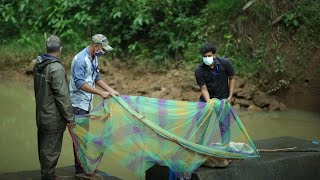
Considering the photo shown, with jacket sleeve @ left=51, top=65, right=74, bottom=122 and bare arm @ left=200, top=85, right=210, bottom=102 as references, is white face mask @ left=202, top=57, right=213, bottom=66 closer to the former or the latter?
bare arm @ left=200, top=85, right=210, bottom=102

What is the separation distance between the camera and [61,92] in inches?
178

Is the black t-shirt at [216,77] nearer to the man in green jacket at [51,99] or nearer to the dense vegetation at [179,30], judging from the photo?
the man in green jacket at [51,99]

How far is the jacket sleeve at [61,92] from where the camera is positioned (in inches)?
177

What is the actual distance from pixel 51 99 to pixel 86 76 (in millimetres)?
537

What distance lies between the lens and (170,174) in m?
4.79

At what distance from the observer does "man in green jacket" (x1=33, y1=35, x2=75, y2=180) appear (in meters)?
4.53

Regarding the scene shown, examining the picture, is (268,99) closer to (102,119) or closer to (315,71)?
(315,71)

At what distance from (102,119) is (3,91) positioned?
7.43 metres

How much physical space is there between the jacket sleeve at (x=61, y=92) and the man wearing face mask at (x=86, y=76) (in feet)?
0.84

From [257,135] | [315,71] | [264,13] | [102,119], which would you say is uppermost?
[264,13]

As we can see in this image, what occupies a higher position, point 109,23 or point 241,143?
point 109,23

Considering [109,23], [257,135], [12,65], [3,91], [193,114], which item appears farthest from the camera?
[109,23]

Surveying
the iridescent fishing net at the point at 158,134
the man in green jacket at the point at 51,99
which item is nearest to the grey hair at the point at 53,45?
the man in green jacket at the point at 51,99

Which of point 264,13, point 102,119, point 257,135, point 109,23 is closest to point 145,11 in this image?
point 109,23
